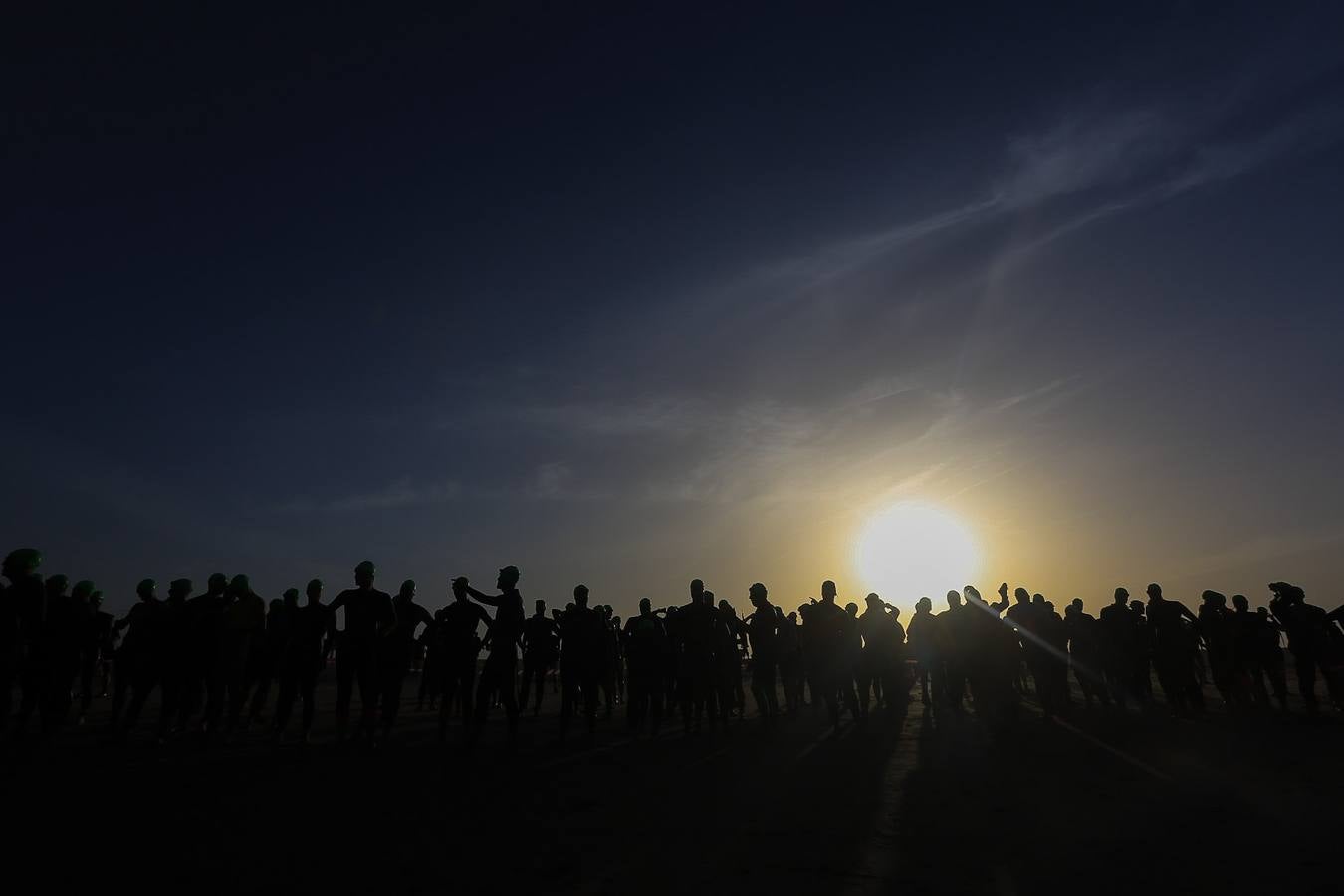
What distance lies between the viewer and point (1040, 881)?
434 centimetres

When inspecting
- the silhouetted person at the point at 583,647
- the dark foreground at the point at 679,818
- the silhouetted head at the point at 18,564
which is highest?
the silhouetted head at the point at 18,564

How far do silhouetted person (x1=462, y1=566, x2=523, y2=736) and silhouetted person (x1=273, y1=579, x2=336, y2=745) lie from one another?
6.41ft

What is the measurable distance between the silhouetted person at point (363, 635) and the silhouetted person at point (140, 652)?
9.23 ft

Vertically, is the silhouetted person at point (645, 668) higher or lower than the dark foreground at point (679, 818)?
higher

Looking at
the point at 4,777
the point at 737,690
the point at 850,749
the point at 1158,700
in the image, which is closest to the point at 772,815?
the point at 850,749

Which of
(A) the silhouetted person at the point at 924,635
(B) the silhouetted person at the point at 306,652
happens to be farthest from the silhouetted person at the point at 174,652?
(A) the silhouetted person at the point at 924,635

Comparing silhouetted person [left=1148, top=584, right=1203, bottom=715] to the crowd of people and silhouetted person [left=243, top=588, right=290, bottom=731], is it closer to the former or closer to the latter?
the crowd of people

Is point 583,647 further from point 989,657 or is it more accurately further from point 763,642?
point 989,657

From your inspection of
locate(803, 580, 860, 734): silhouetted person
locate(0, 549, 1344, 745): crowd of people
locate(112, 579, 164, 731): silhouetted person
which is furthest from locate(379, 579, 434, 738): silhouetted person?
locate(803, 580, 860, 734): silhouetted person

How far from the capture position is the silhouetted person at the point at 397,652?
9.41 m

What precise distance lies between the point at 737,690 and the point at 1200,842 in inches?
392

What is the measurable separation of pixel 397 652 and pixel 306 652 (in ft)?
4.68

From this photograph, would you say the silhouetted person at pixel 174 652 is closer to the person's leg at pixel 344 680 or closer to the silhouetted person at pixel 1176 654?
the person's leg at pixel 344 680

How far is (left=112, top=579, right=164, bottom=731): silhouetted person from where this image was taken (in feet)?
33.1
